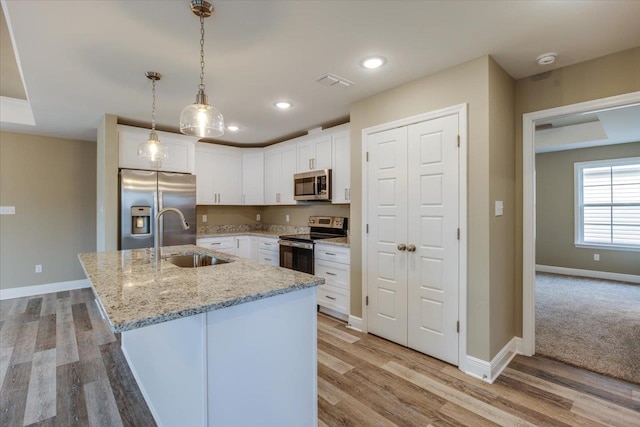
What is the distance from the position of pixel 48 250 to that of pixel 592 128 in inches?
352

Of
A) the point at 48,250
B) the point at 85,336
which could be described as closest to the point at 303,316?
the point at 85,336

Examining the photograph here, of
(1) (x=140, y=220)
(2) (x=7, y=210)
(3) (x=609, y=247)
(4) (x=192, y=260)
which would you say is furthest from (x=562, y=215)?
(2) (x=7, y=210)

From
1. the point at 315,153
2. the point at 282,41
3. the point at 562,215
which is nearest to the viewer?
the point at 282,41

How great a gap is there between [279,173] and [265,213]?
1.21 meters

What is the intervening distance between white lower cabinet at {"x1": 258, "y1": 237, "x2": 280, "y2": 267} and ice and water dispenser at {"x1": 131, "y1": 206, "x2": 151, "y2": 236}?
155cm

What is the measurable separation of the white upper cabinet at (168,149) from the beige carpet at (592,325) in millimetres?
4704

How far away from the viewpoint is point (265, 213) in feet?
18.9

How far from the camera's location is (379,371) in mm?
2426

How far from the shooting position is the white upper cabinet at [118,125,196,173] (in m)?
3.77

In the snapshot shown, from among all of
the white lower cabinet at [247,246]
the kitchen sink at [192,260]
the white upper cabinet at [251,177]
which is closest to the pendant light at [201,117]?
the kitchen sink at [192,260]

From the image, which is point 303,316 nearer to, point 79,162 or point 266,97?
point 266,97

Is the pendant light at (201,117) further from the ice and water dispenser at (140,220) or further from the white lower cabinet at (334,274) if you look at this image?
the ice and water dispenser at (140,220)

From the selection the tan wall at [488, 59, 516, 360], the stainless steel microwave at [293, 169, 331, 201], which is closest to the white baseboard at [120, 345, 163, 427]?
the tan wall at [488, 59, 516, 360]

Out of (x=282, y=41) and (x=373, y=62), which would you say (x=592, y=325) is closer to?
(x=373, y=62)
